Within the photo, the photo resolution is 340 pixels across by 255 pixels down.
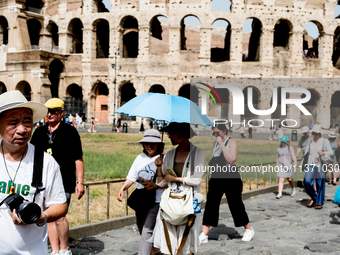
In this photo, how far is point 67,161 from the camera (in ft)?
14.4

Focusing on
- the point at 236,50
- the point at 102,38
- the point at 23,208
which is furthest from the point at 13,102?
the point at 102,38

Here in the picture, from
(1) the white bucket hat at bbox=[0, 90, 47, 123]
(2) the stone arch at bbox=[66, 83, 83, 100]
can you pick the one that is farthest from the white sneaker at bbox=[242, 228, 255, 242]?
(2) the stone arch at bbox=[66, 83, 83, 100]

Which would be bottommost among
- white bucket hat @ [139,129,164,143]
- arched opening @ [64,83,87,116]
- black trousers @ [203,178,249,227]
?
black trousers @ [203,178,249,227]

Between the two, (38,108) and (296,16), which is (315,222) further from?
(296,16)

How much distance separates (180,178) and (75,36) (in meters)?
33.2

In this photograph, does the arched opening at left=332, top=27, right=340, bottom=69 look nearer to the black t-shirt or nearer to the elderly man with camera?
the black t-shirt

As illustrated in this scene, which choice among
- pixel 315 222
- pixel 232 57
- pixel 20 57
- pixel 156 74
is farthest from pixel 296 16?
pixel 315 222

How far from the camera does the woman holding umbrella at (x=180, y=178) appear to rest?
3.87 meters

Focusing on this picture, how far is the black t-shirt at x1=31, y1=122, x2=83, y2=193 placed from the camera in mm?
4363

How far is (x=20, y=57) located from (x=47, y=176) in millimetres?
31958

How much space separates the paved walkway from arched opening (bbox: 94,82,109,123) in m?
25.7

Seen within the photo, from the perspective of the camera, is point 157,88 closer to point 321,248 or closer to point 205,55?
point 205,55

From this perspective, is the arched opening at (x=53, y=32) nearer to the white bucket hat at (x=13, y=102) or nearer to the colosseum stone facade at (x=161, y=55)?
the colosseum stone facade at (x=161, y=55)

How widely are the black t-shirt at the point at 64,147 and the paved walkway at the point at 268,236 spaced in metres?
1.01
